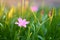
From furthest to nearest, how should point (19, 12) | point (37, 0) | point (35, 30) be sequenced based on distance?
point (37, 0) → point (19, 12) → point (35, 30)

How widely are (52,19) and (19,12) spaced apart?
57cm

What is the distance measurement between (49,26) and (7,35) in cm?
29

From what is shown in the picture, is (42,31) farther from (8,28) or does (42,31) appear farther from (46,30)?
(8,28)

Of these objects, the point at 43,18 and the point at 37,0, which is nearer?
the point at 43,18

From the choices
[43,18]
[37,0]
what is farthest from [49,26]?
[37,0]

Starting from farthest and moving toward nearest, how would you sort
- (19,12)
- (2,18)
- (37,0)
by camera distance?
1. (37,0)
2. (19,12)
3. (2,18)

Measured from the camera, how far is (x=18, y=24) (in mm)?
1573

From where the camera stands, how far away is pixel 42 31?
161cm

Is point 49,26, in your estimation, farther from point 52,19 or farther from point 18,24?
point 18,24

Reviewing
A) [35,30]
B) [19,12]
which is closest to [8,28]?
[35,30]

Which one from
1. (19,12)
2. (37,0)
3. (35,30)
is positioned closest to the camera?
(35,30)

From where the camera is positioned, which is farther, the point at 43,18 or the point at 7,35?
the point at 43,18

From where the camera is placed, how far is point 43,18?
6.05 ft

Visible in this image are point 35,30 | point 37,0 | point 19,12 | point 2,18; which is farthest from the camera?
point 37,0
